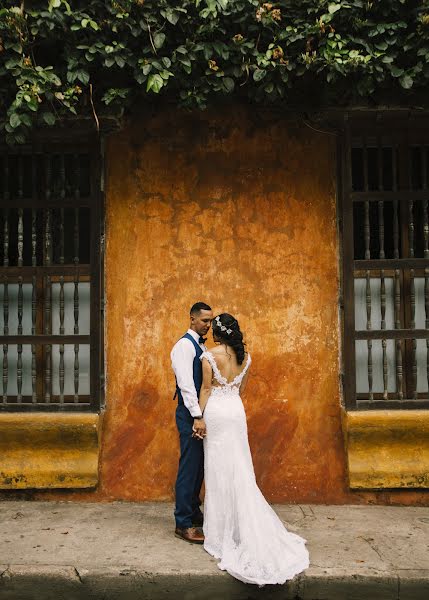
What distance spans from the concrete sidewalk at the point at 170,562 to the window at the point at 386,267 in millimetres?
1266

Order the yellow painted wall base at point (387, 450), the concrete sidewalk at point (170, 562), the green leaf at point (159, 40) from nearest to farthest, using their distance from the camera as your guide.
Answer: the concrete sidewalk at point (170, 562) < the green leaf at point (159, 40) < the yellow painted wall base at point (387, 450)

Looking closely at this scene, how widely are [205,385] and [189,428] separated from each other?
0.41m

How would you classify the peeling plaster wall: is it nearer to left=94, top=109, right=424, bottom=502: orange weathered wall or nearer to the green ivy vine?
left=94, top=109, right=424, bottom=502: orange weathered wall

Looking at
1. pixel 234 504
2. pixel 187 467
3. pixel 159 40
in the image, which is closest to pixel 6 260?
pixel 159 40

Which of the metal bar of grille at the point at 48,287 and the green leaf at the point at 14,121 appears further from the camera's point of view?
the metal bar of grille at the point at 48,287

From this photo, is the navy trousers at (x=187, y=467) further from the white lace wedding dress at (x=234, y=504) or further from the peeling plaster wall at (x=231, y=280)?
the peeling plaster wall at (x=231, y=280)

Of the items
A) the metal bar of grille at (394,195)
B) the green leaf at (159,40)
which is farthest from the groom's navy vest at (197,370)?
the green leaf at (159,40)

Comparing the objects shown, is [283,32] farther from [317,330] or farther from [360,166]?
[317,330]

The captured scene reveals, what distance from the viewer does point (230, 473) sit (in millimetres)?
4434

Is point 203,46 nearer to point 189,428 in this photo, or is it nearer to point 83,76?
point 83,76

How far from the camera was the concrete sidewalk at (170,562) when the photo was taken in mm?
3893

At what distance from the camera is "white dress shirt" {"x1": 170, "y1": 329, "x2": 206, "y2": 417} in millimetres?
4520

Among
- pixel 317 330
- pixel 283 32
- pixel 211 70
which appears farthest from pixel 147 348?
pixel 283 32

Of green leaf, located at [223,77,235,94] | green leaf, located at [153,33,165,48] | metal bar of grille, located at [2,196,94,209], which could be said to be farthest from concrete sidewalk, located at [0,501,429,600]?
green leaf, located at [153,33,165,48]
